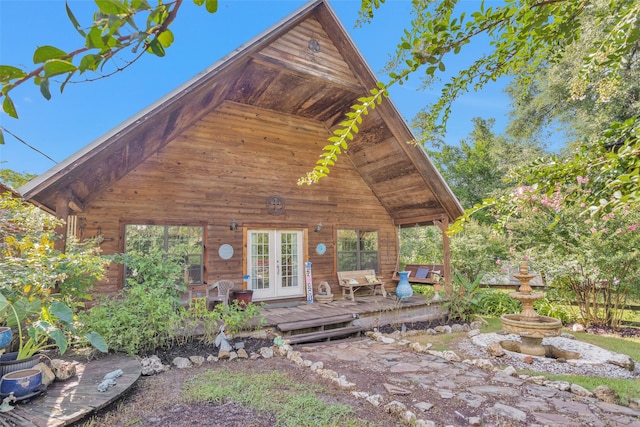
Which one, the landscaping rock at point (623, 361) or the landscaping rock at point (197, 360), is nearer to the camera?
the landscaping rock at point (197, 360)

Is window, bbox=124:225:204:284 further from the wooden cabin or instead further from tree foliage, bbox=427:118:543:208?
tree foliage, bbox=427:118:543:208

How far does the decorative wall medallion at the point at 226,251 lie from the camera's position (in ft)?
24.9

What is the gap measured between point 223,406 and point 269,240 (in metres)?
5.30

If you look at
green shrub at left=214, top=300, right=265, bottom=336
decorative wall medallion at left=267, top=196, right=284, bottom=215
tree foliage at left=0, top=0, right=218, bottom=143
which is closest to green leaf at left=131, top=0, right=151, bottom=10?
tree foliage at left=0, top=0, right=218, bottom=143

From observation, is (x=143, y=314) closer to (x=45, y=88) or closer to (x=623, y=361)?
(x=45, y=88)

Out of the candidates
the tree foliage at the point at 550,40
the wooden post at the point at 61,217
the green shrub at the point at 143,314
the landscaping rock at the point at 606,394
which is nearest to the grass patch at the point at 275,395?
the green shrub at the point at 143,314

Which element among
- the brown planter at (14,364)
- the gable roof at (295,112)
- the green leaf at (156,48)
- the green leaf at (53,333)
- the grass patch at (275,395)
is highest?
the gable roof at (295,112)

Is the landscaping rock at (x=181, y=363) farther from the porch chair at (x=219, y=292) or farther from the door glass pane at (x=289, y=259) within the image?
the door glass pane at (x=289, y=259)

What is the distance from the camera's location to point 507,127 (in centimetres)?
1526

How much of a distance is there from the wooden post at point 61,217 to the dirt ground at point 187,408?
263cm

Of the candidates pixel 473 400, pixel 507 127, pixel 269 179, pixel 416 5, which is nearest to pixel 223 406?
pixel 473 400

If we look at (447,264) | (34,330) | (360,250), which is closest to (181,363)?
(34,330)

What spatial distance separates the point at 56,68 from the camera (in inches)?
20.2

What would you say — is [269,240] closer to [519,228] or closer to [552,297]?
[519,228]
